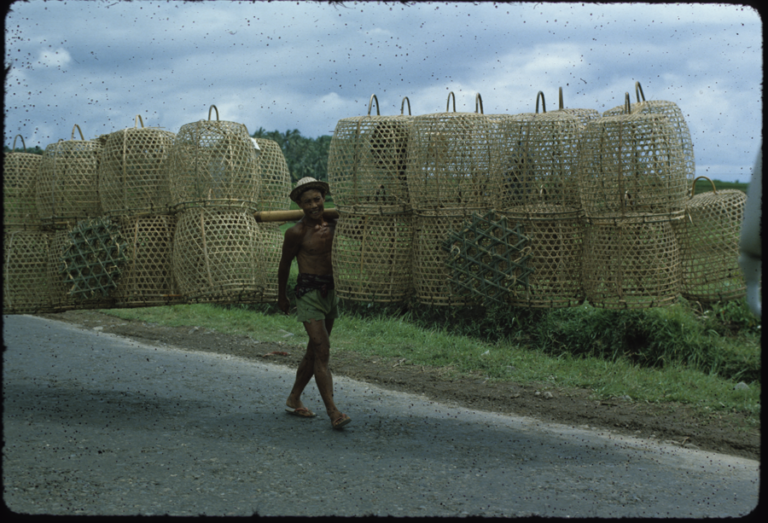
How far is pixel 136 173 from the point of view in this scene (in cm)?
529

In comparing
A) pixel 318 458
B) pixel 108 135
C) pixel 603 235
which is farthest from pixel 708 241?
pixel 108 135

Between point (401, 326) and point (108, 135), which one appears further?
point (401, 326)

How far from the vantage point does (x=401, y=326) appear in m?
9.13

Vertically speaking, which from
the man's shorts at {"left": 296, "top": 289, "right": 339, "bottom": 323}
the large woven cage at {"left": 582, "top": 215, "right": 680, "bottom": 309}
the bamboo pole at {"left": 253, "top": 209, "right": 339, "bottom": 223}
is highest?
the bamboo pole at {"left": 253, "top": 209, "right": 339, "bottom": 223}

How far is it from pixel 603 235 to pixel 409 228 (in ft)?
4.50

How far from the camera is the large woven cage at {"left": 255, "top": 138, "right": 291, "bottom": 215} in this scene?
218 inches

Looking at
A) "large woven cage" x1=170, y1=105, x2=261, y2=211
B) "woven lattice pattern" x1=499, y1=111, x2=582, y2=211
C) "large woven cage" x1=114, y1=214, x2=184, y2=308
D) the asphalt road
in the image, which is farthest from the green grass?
"large woven cage" x1=170, y1=105, x2=261, y2=211

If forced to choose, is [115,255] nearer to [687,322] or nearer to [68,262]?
[68,262]

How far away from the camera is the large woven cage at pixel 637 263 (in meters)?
4.14

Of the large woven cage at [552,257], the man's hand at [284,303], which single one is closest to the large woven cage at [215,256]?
the man's hand at [284,303]

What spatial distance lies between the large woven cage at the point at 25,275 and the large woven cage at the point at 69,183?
26cm

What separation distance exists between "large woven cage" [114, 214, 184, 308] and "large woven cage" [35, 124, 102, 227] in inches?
18.5

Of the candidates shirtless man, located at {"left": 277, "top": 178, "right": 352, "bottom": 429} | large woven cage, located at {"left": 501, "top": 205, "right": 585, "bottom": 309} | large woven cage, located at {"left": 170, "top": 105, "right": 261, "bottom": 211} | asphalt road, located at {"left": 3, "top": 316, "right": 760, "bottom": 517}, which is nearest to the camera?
asphalt road, located at {"left": 3, "top": 316, "right": 760, "bottom": 517}

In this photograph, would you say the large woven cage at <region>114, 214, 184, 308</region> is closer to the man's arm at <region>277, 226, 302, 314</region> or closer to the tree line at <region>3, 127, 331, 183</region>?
the man's arm at <region>277, 226, 302, 314</region>
